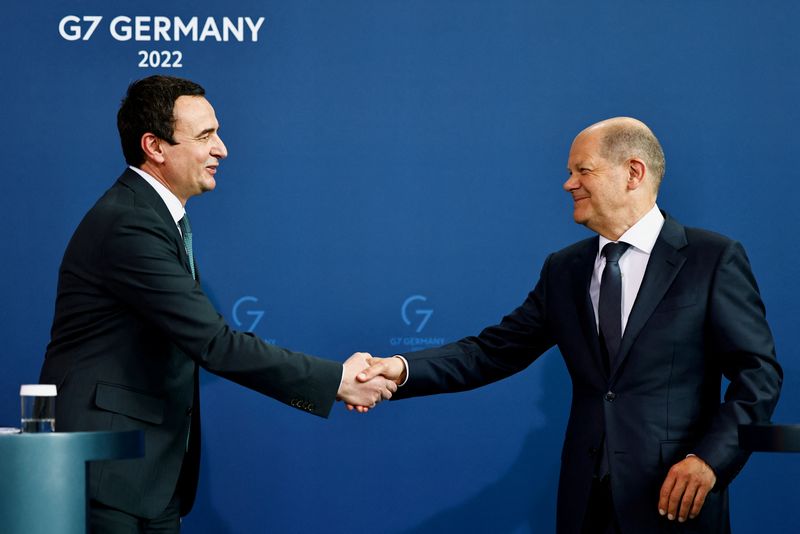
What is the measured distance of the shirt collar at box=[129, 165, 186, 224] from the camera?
265 centimetres

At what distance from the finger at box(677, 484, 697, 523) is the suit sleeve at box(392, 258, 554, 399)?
752 mm

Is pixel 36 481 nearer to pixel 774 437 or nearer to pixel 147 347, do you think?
pixel 147 347

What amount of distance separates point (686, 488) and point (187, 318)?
4.00ft

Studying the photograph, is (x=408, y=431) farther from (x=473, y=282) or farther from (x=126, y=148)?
(x=126, y=148)

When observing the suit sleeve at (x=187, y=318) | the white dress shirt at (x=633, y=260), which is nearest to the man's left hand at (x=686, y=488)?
the white dress shirt at (x=633, y=260)

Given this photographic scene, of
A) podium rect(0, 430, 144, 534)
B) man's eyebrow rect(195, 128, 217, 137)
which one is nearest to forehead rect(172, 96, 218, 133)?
man's eyebrow rect(195, 128, 217, 137)

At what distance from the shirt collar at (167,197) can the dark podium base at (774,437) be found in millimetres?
1478

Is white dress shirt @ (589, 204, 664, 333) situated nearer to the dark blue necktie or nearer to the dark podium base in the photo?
the dark blue necktie

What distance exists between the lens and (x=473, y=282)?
11.4 feet

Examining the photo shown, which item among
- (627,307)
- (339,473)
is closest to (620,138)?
(627,307)

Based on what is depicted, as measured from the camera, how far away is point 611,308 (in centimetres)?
260

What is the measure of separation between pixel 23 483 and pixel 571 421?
1382 mm

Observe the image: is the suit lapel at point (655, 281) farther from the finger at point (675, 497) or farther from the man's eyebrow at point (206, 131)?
the man's eyebrow at point (206, 131)

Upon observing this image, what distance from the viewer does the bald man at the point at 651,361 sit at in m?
2.42
